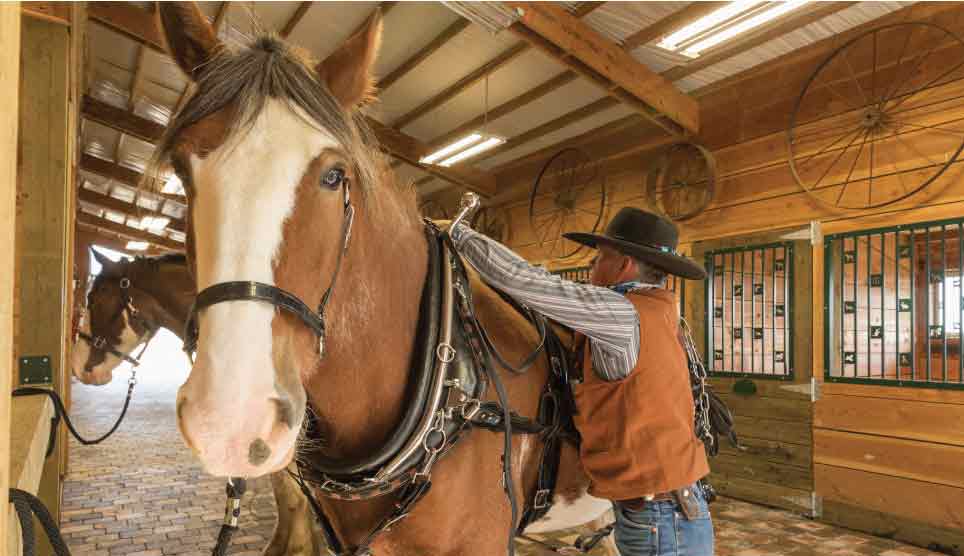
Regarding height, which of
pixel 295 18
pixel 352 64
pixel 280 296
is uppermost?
pixel 295 18

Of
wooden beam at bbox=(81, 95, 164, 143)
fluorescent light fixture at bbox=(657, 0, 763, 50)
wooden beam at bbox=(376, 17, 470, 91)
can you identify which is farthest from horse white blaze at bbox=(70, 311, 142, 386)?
wooden beam at bbox=(81, 95, 164, 143)

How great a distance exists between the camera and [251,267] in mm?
875

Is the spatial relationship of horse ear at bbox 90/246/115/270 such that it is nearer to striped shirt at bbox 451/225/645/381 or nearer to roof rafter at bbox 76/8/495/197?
roof rafter at bbox 76/8/495/197

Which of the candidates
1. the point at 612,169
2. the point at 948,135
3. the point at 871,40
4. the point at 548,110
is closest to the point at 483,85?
the point at 548,110

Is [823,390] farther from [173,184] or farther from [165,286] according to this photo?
[165,286]

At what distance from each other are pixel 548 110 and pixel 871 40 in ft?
9.83

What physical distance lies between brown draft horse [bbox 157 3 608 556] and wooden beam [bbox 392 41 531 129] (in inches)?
169

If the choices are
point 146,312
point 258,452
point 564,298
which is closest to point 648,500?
point 564,298

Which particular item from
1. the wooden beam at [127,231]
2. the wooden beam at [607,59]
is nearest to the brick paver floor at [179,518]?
the wooden beam at [607,59]

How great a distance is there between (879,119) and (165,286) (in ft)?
16.1

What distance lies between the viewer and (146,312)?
3664 millimetres

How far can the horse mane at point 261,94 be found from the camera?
98 centimetres

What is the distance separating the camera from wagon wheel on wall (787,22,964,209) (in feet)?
12.0

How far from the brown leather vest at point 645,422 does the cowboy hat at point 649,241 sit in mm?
144
